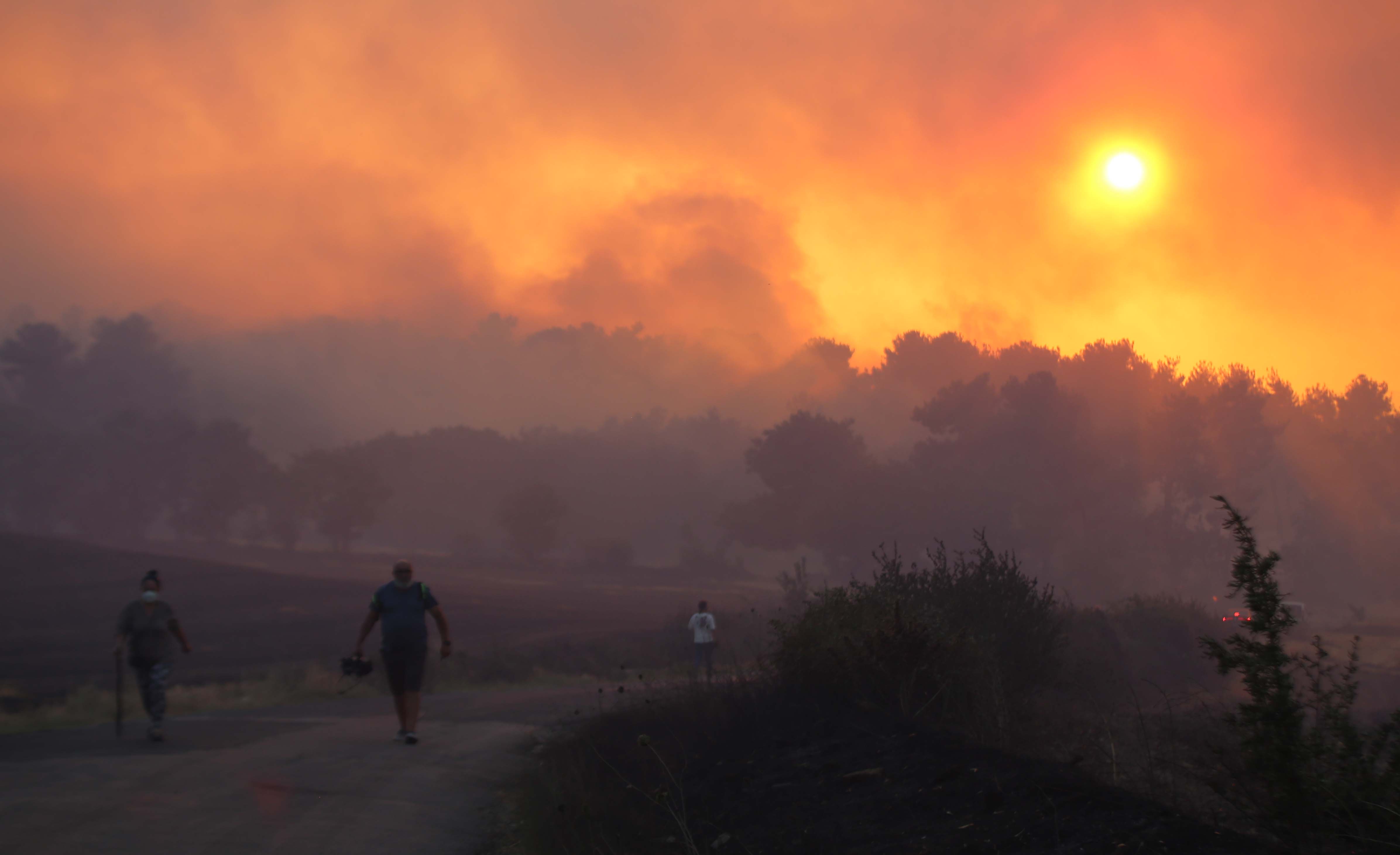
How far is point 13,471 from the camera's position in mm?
105000

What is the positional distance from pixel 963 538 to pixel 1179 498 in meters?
21.7

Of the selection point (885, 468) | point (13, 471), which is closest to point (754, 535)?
point (885, 468)

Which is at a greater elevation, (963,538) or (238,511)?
(238,511)

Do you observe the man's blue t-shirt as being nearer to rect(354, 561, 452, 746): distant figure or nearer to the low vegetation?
rect(354, 561, 452, 746): distant figure

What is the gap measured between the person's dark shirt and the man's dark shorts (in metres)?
2.57

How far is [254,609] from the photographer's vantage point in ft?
180

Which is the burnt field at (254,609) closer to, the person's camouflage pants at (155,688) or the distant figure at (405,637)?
the person's camouflage pants at (155,688)

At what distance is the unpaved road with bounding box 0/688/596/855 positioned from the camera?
652 cm

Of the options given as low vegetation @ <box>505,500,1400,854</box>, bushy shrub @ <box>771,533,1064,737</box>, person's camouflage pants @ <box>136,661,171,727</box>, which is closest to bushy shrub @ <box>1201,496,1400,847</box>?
low vegetation @ <box>505,500,1400,854</box>

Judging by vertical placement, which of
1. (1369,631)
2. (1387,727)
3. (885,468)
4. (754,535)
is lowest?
(1369,631)

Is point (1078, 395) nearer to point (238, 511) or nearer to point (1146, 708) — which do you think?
point (1146, 708)

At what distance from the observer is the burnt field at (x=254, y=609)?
115 ft

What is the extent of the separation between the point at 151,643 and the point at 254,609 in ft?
159

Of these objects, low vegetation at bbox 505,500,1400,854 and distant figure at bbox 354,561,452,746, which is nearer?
low vegetation at bbox 505,500,1400,854
